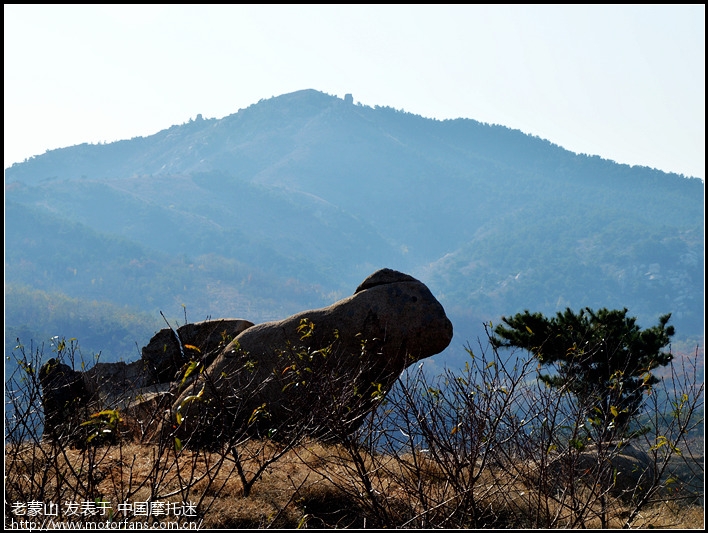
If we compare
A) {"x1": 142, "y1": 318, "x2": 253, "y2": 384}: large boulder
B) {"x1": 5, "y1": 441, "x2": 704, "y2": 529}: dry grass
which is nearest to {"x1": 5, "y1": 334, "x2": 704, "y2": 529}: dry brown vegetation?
{"x1": 5, "y1": 441, "x2": 704, "y2": 529}: dry grass

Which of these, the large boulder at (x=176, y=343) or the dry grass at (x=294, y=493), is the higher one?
the large boulder at (x=176, y=343)

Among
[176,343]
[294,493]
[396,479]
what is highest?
[176,343]

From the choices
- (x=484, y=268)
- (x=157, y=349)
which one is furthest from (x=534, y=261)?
(x=157, y=349)

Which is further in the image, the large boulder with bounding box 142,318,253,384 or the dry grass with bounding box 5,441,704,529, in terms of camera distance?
the large boulder with bounding box 142,318,253,384

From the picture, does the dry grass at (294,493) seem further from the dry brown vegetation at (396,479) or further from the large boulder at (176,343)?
the large boulder at (176,343)

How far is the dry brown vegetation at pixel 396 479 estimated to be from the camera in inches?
206

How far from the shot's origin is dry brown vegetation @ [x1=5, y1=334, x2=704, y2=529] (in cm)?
522

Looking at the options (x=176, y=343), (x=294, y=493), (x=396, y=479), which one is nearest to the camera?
(x=294, y=493)

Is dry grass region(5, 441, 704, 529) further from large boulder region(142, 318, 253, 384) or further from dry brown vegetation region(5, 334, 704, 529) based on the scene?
large boulder region(142, 318, 253, 384)

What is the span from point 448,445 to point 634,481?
20.1ft

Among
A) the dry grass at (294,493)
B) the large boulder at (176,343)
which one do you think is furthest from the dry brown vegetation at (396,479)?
the large boulder at (176,343)

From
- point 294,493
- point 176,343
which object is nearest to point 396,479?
point 294,493

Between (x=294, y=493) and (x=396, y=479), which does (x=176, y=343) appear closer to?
(x=396, y=479)

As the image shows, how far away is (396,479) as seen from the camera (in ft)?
21.4
